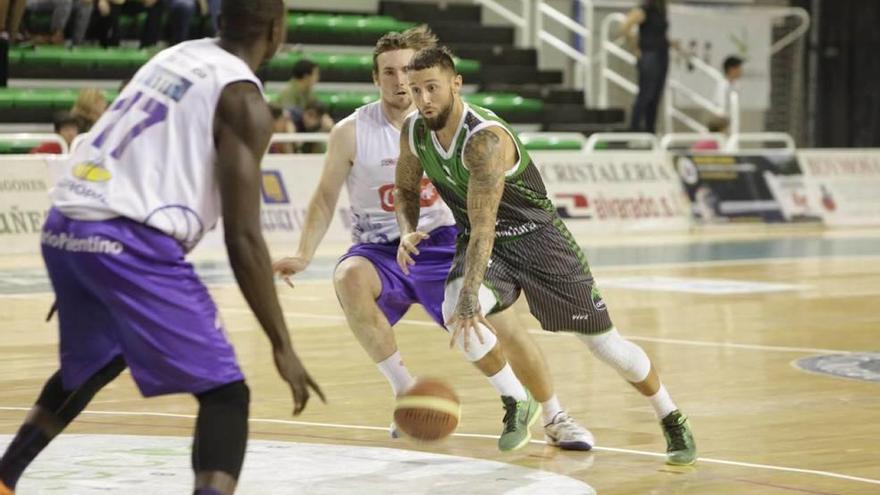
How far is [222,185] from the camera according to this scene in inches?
179

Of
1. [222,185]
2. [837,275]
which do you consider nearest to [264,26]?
[222,185]

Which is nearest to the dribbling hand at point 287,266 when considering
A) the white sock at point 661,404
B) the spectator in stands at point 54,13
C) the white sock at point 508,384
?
the white sock at point 508,384

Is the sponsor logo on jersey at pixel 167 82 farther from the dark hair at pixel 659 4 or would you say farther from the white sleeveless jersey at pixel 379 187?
the dark hair at pixel 659 4

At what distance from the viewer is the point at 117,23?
68.0 feet

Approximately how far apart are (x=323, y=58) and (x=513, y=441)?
15887 millimetres

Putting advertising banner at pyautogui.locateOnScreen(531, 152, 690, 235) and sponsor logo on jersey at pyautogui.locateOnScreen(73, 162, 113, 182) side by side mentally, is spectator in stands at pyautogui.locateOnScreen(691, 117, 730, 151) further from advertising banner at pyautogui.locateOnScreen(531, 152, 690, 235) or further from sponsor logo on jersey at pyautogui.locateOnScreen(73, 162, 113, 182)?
sponsor logo on jersey at pyautogui.locateOnScreen(73, 162, 113, 182)

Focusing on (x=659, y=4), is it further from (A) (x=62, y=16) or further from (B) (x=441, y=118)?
(B) (x=441, y=118)

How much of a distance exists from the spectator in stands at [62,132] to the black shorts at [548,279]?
34.5 feet

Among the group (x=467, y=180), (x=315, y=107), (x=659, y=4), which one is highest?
(x=467, y=180)

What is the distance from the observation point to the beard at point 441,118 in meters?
6.68

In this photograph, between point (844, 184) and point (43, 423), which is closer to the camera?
point (43, 423)

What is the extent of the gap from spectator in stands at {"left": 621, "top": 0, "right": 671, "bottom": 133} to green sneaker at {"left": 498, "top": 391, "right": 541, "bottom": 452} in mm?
15234

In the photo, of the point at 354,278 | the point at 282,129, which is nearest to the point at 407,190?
the point at 354,278

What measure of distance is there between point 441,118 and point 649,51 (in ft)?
51.4
